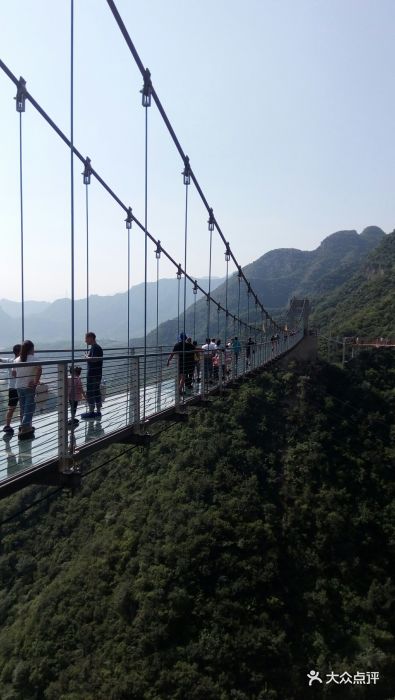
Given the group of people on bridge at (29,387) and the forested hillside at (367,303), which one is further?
the forested hillside at (367,303)

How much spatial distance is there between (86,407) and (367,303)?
42.8 meters

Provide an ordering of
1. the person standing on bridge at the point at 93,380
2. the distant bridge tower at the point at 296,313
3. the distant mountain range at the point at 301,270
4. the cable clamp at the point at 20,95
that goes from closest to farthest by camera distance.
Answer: the person standing on bridge at the point at 93,380 < the cable clamp at the point at 20,95 < the distant bridge tower at the point at 296,313 < the distant mountain range at the point at 301,270

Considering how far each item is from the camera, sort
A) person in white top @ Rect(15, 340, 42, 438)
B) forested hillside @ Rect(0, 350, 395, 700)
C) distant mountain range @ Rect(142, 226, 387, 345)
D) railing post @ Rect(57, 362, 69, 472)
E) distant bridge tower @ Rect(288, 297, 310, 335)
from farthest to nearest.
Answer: distant mountain range @ Rect(142, 226, 387, 345) → distant bridge tower @ Rect(288, 297, 310, 335) → forested hillside @ Rect(0, 350, 395, 700) → person in white top @ Rect(15, 340, 42, 438) → railing post @ Rect(57, 362, 69, 472)

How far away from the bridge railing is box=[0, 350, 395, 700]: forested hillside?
8.17 metres

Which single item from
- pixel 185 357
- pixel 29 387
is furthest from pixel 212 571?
pixel 29 387

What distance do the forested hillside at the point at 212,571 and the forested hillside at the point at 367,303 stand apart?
45.2 feet

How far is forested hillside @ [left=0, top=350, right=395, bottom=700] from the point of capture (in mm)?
15930

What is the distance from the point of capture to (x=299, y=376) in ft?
94.3

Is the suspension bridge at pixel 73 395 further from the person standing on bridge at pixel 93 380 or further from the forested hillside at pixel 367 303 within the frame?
the forested hillside at pixel 367 303

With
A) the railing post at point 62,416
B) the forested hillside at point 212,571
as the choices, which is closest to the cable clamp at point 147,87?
the railing post at point 62,416

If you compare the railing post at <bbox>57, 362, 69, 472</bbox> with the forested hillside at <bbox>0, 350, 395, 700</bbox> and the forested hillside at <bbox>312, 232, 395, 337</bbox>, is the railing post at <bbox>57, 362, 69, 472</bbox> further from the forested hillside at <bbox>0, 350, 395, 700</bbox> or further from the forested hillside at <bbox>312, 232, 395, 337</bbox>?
the forested hillside at <bbox>312, 232, 395, 337</bbox>

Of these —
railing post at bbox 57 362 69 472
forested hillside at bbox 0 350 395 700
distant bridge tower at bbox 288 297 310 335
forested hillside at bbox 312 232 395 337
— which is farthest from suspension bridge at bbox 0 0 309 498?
forested hillside at bbox 312 232 395 337

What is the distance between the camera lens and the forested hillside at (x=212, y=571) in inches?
627

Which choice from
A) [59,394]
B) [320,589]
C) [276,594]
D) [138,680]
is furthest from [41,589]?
[59,394]
